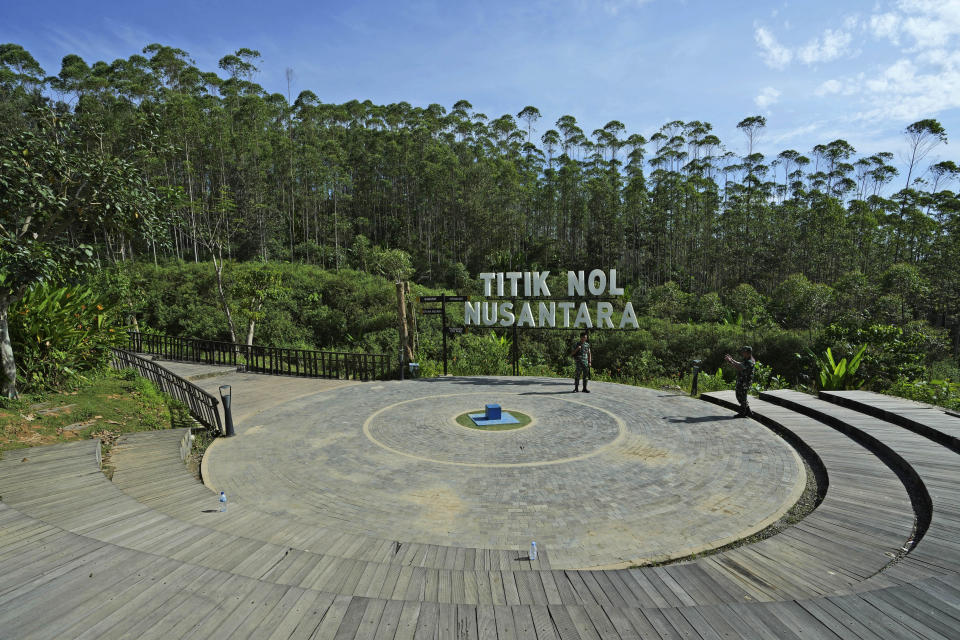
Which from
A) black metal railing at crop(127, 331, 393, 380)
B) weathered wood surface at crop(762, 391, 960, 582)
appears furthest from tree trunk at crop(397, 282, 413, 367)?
weathered wood surface at crop(762, 391, 960, 582)

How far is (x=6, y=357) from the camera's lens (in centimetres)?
774

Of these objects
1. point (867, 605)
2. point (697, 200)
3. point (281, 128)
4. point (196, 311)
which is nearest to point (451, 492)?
point (867, 605)

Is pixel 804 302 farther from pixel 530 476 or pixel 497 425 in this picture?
pixel 530 476

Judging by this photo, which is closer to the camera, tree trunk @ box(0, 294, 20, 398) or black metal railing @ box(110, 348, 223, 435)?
tree trunk @ box(0, 294, 20, 398)

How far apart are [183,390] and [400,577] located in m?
9.48

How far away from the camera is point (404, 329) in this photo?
53.2 feet

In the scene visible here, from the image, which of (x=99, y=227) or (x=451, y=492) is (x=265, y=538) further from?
(x=99, y=227)

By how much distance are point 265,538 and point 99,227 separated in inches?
326

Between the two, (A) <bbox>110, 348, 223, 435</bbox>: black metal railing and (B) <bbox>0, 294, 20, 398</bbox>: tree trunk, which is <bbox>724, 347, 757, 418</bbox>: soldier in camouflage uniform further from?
(B) <bbox>0, 294, 20, 398</bbox>: tree trunk

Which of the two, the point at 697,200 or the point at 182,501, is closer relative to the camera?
the point at 182,501

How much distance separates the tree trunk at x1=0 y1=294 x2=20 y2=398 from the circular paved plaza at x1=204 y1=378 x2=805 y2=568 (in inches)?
141

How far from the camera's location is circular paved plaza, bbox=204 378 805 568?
5.51 meters

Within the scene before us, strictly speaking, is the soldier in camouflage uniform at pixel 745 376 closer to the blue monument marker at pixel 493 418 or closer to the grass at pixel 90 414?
the blue monument marker at pixel 493 418

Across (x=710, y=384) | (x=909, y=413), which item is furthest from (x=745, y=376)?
(x=710, y=384)
